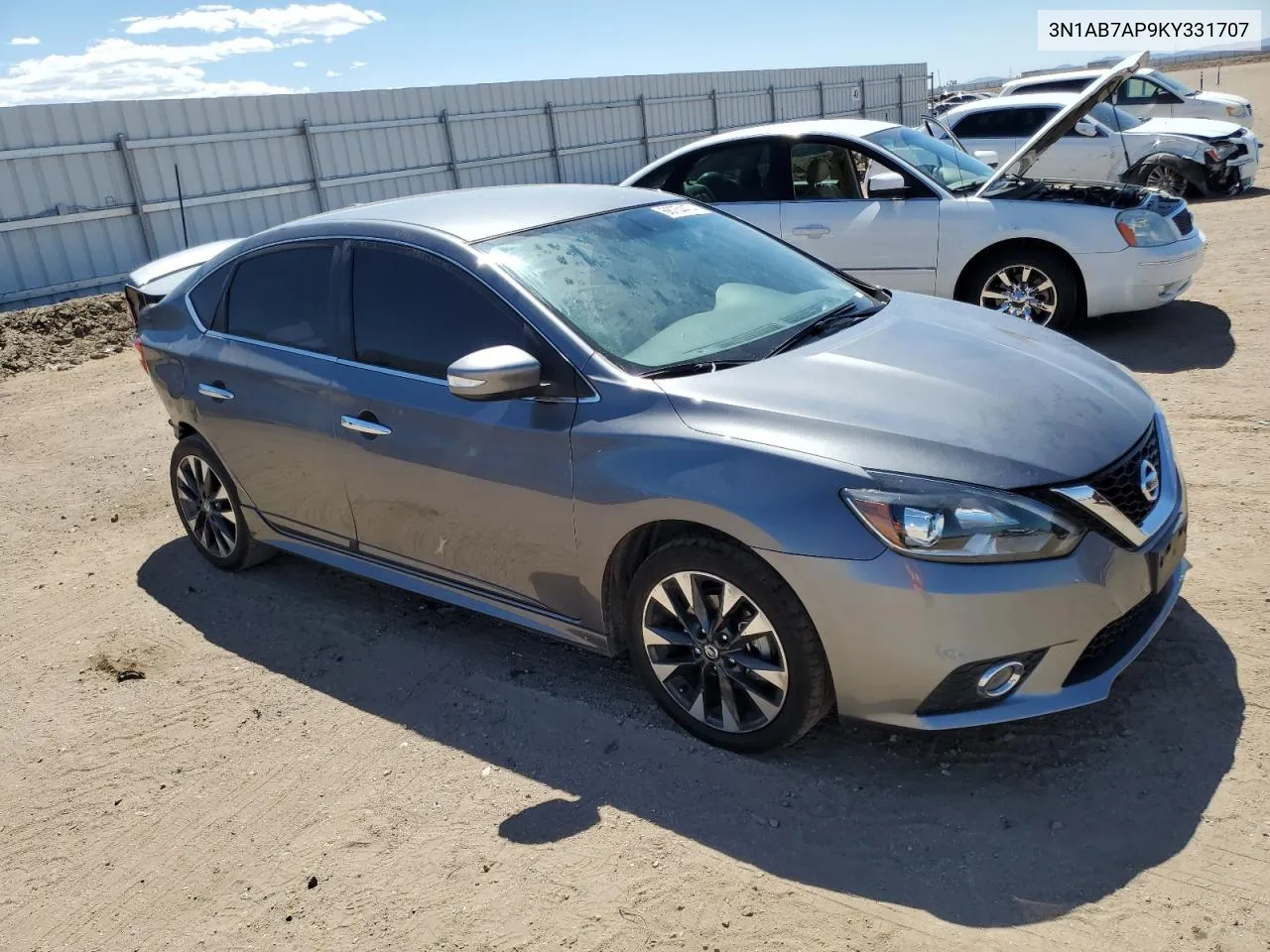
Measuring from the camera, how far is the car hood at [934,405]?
3035mm

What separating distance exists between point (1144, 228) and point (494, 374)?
5714 mm

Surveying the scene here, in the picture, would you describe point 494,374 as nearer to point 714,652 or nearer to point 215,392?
point 714,652

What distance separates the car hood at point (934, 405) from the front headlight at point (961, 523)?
6cm

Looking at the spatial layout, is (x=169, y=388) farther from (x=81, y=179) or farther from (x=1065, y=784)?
(x=81, y=179)

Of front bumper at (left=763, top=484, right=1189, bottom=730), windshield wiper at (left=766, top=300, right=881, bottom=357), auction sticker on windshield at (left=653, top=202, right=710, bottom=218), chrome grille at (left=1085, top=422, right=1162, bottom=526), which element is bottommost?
front bumper at (left=763, top=484, right=1189, bottom=730)

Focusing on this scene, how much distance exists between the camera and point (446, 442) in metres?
3.84

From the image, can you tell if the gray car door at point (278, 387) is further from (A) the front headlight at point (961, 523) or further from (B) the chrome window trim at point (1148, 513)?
(B) the chrome window trim at point (1148, 513)

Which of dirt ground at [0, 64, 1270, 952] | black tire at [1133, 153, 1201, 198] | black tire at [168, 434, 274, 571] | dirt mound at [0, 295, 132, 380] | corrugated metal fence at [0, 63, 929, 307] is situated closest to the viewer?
dirt ground at [0, 64, 1270, 952]

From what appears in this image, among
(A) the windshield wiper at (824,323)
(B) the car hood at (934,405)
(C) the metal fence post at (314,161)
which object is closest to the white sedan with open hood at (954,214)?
(A) the windshield wiper at (824,323)

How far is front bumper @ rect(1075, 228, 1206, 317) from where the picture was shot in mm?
7297

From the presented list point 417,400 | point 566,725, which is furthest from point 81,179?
point 566,725

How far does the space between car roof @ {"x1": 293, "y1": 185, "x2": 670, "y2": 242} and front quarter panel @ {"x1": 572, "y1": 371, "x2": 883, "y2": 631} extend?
3.17ft

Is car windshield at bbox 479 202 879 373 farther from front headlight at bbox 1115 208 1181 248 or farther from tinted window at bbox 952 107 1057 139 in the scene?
tinted window at bbox 952 107 1057 139

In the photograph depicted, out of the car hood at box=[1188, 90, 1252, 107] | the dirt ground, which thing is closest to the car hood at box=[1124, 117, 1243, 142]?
the car hood at box=[1188, 90, 1252, 107]
